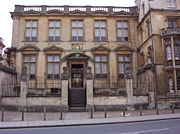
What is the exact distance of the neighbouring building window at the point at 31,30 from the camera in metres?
28.3

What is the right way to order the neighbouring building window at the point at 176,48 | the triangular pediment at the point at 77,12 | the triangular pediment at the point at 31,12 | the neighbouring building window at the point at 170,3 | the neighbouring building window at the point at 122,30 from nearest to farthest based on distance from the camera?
the neighbouring building window at the point at 176,48, the neighbouring building window at the point at 170,3, the triangular pediment at the point at 31,12, the triangular pediment at the point at 77,12, the neighbouring building window at the point at 122,30

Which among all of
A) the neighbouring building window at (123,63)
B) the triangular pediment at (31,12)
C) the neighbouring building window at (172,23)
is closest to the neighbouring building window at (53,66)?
the triangular pediment at (31,12)

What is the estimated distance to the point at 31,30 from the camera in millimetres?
28406

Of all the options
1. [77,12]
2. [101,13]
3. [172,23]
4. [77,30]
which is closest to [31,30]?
[77,30]

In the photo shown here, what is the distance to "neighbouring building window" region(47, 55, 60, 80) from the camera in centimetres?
2742

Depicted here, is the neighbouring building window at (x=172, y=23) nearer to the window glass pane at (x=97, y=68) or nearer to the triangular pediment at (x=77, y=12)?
the window glass pane at (x=97, y=68)

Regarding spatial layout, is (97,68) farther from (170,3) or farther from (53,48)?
(170,3)

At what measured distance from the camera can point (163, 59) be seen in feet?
76.8

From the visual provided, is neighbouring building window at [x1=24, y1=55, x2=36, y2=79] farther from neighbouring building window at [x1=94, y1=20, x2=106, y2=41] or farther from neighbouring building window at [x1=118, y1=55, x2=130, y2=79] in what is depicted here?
neighbouring building window at [x1=118, y1=55, x2=130, y2=79]

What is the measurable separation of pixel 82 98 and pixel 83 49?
809cm

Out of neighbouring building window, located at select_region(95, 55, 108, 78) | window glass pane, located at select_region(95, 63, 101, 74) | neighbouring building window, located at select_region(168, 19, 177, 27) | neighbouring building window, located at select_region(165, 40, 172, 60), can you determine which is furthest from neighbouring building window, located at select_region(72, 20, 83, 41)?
neighbouring building window, located at select_region(168, 19, 177, 27)

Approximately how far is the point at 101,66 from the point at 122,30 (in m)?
6.38

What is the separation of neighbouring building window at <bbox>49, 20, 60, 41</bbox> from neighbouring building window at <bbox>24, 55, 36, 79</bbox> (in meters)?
3.83

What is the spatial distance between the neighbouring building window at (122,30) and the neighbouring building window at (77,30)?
554 centimetres
